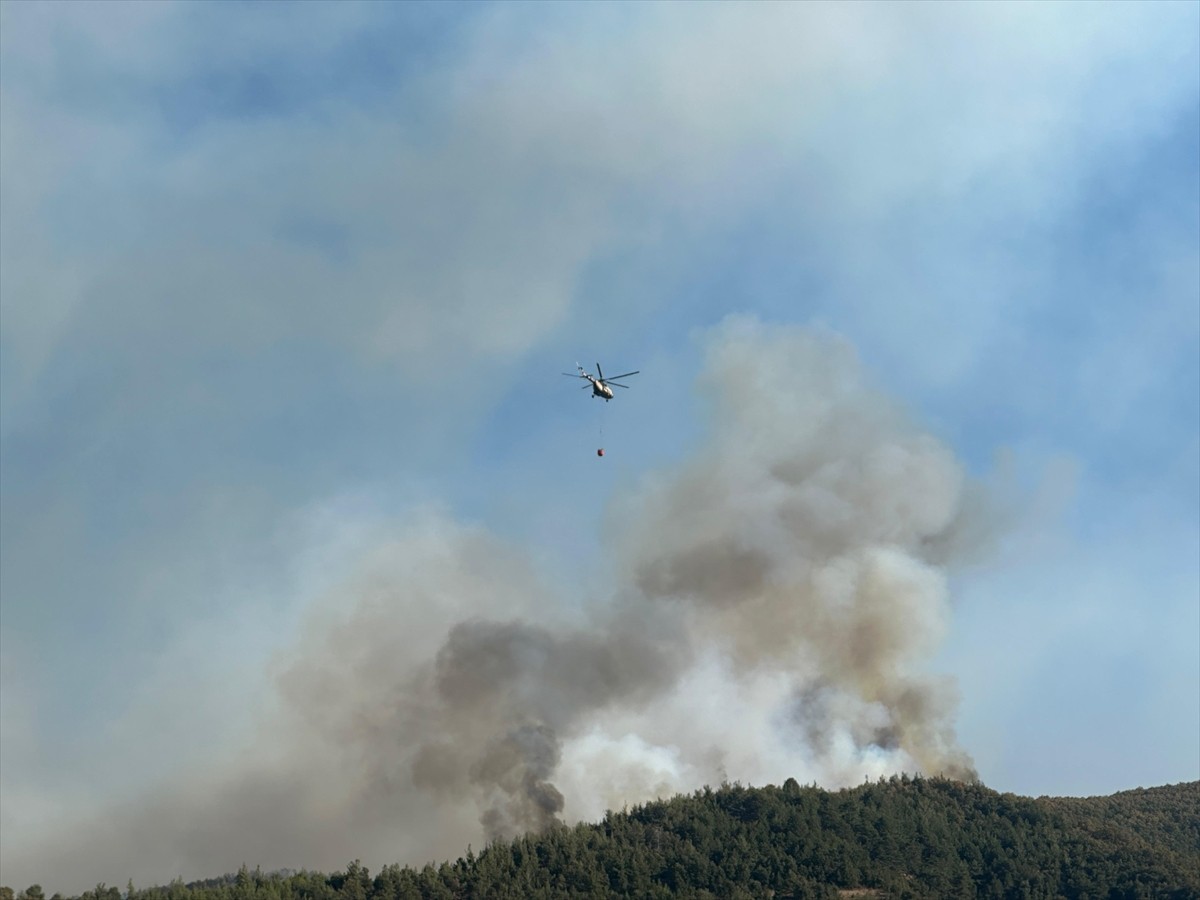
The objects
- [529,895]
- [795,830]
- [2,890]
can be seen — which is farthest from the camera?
[795,830]

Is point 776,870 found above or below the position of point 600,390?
below

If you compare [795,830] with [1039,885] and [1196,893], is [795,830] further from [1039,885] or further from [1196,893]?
[1196,893]

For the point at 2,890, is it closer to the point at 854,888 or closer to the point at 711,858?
the point at 711,858

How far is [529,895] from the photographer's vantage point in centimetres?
16825

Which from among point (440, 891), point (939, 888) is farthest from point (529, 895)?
point (939, 888)

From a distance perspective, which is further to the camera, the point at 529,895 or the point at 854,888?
the point at 854,888

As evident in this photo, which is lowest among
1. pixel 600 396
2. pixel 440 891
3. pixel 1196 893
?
pixel 1196 893

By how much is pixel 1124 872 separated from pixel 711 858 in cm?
6544

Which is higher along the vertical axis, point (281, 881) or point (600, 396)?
point (600, 396)

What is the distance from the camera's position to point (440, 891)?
16912 cm

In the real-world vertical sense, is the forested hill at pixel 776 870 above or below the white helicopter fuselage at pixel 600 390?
below

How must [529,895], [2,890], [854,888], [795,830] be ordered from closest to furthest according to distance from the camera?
[2,890] < [529,895] < [854,888] < [795,830]

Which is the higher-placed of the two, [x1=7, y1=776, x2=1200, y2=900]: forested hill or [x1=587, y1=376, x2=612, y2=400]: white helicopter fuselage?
[x1=587, y1=376, x2=612, y2=400]: white helicopter fuselage

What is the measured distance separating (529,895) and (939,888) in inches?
2568
